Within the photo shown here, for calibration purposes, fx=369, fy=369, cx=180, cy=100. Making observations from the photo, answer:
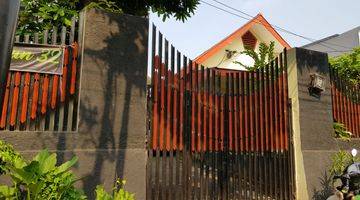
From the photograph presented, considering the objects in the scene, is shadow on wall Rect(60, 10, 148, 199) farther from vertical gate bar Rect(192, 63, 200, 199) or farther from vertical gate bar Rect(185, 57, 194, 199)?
vertical gate bar Rect(192, 63, 200, 199)

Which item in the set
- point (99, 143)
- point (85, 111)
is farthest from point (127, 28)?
point (99, 143)

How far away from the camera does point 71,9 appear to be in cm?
626

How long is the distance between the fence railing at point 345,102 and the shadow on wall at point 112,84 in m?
4.83

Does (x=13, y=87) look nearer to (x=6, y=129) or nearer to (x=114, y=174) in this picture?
(x=6, y=129)

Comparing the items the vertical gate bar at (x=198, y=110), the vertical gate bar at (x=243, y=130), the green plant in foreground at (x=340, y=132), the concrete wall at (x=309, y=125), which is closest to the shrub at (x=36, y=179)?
the vertical gate bar at (x=198, y=110)

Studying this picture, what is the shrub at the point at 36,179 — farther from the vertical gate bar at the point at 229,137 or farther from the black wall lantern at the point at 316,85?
the black wall lantern at the point at 316,85

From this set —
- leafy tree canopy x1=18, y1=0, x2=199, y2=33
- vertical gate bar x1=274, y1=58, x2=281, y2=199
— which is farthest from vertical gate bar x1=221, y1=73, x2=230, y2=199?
leafy tree canopy x1=18, y1=0, x2=199, y2=33

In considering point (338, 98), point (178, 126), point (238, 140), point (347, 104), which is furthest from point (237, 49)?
point (178, 126)

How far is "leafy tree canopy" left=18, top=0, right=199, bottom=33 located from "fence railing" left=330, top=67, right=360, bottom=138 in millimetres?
3711

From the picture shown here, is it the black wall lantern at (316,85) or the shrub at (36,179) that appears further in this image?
the black wall lantern at (316,85)

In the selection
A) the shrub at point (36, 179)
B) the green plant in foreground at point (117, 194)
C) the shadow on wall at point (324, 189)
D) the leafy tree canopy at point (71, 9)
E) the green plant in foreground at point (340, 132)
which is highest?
the leafy tree canopy at point (71, 9)

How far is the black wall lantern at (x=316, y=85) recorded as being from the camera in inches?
295

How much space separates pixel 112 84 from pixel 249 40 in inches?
587

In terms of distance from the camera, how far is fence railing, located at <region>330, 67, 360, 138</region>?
8.20 m
